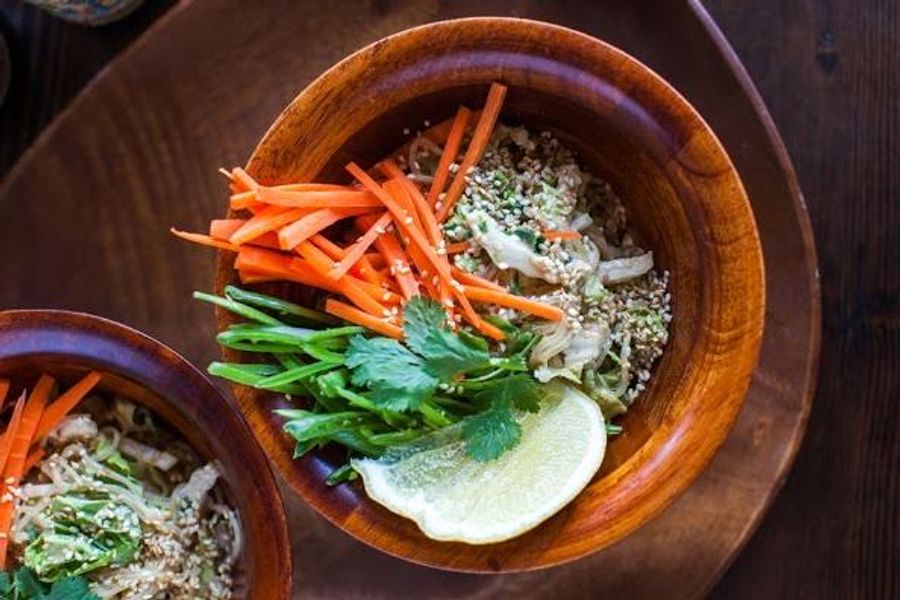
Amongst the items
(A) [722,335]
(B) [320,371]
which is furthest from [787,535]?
(B) [320,371]

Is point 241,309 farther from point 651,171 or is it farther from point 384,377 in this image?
point 651,171

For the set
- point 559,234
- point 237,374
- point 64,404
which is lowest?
point 64,404

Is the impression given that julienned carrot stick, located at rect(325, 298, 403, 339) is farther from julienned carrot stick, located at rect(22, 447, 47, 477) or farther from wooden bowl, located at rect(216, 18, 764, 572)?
julienned carrot stick, located at rect(22, 447, 47, 477)

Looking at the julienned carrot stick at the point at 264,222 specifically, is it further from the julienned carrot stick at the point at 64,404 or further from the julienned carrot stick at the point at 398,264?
the julienned carrot stick at the point at 64,404

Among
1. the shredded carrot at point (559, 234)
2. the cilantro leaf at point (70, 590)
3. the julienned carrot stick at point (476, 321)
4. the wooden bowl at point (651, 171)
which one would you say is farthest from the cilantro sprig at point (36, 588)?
the shredded carrot at point (559, 234)

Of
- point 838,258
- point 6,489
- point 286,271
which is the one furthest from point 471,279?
point 838,258

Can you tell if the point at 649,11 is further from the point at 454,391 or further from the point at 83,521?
the point at 83,521

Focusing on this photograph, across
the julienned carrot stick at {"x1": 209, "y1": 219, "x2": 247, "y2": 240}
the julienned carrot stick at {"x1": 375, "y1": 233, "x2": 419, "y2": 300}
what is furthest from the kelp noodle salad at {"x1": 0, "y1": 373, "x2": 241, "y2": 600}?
the julienned carrot stick at {"x1": 375, "y1": 233, "x2": 419, "y2": 300}
